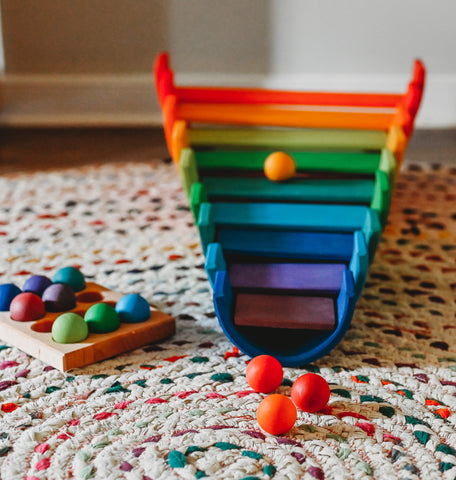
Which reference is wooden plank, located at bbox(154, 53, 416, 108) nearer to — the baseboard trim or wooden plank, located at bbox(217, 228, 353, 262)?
wooden plank, located at bbox(217, 228, 353, 262)

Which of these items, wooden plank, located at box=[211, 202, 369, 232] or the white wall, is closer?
wooden plank, located at box=[211, 202, 369, 232]

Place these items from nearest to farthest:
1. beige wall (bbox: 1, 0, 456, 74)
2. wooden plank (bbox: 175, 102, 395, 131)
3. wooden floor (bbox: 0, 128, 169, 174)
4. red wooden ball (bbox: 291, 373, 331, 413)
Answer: red wooden ball (bbox: 291, 373, 331, 413) → wooden plank (bbox: 175, 102, 395, 131) → wooden floor (bbox: 0, 128, 169, 174) → beige wall (bbox: 1, 0, 456, 74)

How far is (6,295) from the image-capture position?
4.06 feet

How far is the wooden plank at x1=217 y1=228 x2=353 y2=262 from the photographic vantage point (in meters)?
1.27

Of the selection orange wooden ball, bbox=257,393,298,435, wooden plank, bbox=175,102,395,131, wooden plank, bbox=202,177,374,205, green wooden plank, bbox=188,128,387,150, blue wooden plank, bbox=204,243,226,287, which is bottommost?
orange wooden ball, bbox=257,393,298,435

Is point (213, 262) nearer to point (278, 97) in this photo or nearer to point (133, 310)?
point (133, 310)

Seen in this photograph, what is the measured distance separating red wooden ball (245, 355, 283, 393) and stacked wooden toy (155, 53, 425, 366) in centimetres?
7

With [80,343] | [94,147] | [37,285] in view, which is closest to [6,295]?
[37,285]

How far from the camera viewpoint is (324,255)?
127 cm

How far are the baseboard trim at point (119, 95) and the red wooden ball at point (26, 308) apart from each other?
1896 millimetres

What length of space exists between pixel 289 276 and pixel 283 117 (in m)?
0.67

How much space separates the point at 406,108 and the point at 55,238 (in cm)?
92

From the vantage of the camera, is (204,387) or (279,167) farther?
(279,167)

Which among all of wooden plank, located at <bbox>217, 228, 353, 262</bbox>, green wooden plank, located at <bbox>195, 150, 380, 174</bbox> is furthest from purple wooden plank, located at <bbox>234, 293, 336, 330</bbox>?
green wooden plank, located at <bbox>195, 150, 380, 174</bbox>
